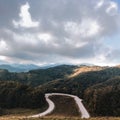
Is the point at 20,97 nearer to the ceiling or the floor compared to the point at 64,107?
nearer to the ceiling

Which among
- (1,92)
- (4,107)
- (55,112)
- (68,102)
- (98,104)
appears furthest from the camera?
(1,92)

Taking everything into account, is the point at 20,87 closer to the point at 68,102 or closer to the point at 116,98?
the point at 68,102

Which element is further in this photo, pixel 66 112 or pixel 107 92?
pixel 107 92

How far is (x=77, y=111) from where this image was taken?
377 feet

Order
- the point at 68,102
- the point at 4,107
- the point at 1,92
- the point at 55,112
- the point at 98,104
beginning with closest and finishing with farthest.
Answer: the point at 55,112, the point at 98,104, the point at 68,102, the point at 4,107, the point at 1,92

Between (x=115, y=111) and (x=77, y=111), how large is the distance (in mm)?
20265

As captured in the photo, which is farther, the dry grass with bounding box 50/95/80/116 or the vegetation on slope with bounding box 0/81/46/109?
the vegetation on slope with bounding box 0/81/46/109

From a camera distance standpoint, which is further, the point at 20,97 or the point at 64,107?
the point at 20,97

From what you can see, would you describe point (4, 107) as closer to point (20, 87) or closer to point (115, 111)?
point (20, 87)

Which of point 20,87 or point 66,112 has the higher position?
point 20,87

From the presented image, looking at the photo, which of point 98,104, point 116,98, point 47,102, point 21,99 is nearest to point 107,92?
point 116,98

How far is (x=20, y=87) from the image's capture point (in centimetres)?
15675

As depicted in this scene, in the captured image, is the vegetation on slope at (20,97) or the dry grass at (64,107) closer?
the dry grass at (64,107)

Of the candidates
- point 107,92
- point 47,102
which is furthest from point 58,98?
point 107,92
